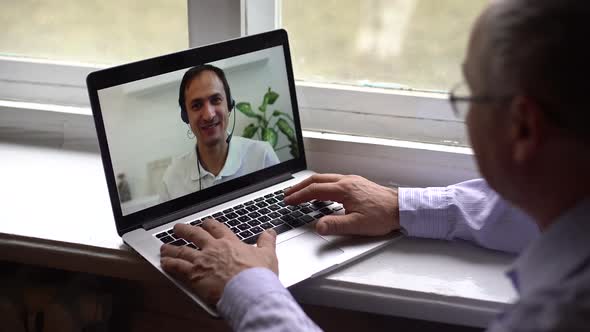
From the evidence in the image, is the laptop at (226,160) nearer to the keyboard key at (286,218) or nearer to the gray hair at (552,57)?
the keyboard key at (286,218)

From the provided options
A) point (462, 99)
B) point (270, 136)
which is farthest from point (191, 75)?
point (462, 99)

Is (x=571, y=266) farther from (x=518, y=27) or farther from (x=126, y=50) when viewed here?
(x=126, y=50)

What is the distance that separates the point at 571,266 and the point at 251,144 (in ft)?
2.08

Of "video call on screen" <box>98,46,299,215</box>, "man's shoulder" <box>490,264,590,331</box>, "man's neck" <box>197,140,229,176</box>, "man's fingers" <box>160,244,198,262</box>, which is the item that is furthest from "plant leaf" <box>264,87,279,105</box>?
"man's shoulder" <box>490,264,590,331</box>

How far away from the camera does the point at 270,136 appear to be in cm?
Result: 131

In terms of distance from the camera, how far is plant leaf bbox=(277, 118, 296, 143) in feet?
4.32

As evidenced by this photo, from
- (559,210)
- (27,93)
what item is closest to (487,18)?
(559,210)

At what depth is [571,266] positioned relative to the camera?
777 millimetres

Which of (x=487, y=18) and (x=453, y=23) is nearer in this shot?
(x=487, y=18)

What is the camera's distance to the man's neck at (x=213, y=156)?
A: 123 centimetres

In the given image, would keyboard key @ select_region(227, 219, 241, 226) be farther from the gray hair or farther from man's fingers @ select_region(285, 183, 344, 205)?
the gray hair

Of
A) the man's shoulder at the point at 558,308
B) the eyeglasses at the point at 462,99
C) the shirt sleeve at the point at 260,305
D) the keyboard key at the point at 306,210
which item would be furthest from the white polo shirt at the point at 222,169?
the man's shoulder at the point at 558,308

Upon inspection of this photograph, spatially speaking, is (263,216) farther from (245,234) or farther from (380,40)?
(380,40)

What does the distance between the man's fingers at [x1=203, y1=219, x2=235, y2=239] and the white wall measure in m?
0.10
